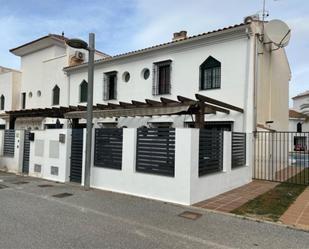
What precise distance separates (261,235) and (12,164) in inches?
508

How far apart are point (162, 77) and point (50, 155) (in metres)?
7.17

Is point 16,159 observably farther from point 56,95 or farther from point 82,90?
point 56,95

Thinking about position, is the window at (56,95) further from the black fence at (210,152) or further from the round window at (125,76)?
the black fence at (210,152)

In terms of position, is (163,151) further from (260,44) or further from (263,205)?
(260,44)

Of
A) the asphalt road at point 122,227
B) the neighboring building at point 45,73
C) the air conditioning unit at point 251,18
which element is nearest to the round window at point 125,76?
the neighboring building at point 45,73

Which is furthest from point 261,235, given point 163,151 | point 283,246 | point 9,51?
point 9,51

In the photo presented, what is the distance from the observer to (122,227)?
6.28m

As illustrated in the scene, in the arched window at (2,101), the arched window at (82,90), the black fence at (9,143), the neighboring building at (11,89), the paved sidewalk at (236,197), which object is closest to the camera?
the paved sidewalk at (236,197)

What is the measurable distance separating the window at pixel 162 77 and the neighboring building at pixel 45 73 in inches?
302

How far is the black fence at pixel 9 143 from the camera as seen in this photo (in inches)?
602

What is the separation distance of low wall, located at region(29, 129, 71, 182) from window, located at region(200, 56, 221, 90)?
22.4 ft

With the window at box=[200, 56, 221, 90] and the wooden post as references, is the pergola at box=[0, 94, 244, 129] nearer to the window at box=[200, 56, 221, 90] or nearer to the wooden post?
the wooden post

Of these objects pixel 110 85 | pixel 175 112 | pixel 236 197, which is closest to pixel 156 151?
pixel 175 112

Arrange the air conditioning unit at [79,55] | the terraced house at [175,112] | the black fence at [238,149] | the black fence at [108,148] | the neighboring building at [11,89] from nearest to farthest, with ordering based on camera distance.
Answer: the terraced house at [175,112] → the black fence at [108,148] → the black fence at [238,149] → the air conditioning unit at [79,55] → the neighboring building at [11,89]
